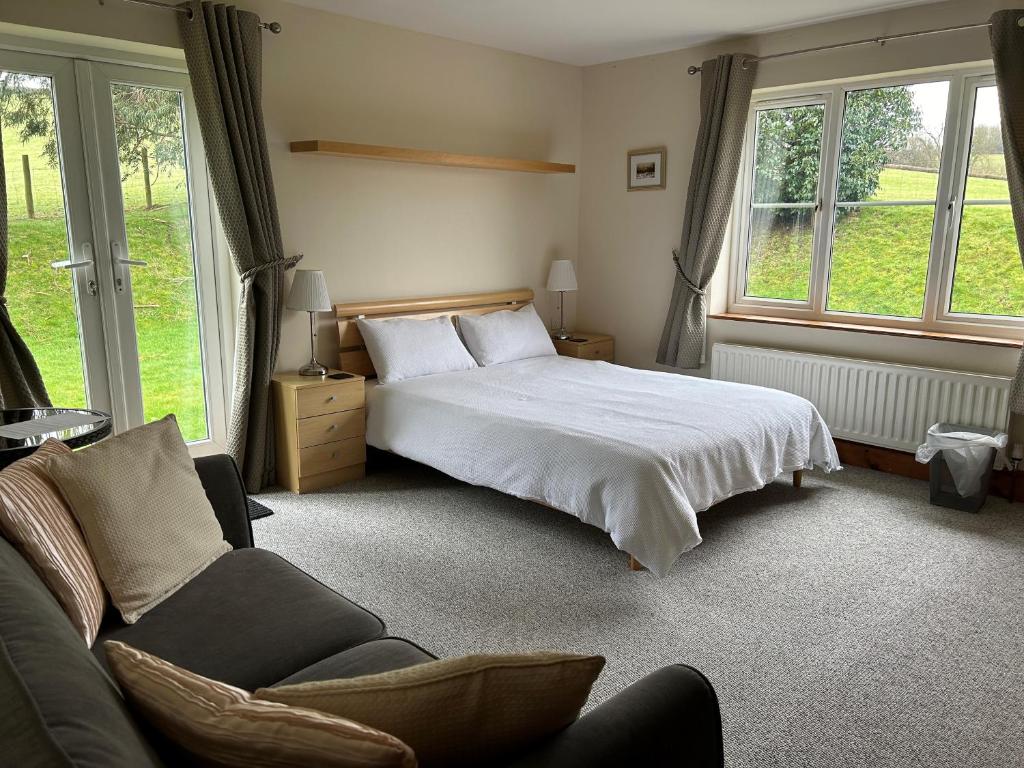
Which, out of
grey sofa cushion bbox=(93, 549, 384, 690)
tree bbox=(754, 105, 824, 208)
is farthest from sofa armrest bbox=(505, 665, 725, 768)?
tree bbox=(754, 105, 824, 208)

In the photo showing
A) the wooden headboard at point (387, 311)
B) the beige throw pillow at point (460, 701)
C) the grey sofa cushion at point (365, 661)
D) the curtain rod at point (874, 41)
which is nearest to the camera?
the beige throw pillow at point (460, 701)

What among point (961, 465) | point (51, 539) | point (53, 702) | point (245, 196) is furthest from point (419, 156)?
point (53, 702)

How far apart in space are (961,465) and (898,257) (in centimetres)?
134

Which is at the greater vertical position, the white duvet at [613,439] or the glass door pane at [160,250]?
the glass door pane at [160,250]

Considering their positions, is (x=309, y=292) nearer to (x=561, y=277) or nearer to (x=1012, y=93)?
(x=561, y=277)

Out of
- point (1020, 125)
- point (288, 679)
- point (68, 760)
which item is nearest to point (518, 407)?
point (288, 679)

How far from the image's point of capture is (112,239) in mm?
3771

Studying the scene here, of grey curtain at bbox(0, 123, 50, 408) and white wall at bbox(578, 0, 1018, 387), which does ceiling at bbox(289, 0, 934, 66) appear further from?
grey curtain at bbox(0, 123, 50, 408)

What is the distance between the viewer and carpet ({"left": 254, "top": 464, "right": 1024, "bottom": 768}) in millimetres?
2152

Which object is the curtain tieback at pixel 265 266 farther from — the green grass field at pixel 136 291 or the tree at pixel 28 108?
the tree at pixel 28 108

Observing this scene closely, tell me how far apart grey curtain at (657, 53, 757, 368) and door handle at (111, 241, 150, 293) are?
10.6 feet

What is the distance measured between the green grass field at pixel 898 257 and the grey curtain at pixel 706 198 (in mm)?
402

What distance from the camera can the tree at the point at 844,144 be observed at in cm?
430

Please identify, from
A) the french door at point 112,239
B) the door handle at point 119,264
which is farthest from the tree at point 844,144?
the door handle at point 119,264
